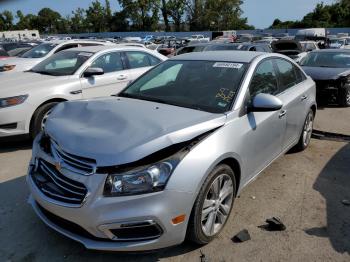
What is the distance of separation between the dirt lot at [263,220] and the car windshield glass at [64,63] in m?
1.97

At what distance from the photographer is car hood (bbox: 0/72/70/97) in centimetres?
568

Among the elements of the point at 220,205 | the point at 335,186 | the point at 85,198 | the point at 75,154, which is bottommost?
the point at 335,186

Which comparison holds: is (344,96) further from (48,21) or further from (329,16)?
(48,21)

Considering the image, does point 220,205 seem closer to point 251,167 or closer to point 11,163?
point 251,167

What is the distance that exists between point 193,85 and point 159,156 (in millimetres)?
1387

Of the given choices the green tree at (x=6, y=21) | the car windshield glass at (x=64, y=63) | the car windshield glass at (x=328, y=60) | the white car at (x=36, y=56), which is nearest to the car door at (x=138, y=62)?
the car windshield glass at (x=64, y=63)

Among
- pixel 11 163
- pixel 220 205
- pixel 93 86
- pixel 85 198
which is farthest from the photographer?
pixel 93 86

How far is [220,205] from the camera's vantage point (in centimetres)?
331

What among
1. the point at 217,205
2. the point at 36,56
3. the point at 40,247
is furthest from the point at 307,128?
the point at 36,56

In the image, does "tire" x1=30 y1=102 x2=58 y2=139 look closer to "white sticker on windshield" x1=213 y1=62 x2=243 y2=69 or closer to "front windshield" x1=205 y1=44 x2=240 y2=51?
"white sticker on windshield" x1=213 y1=62 x2=243 y2=69

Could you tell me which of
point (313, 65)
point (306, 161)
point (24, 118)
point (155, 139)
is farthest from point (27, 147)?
point (313, 65)

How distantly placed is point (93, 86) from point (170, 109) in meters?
3.41

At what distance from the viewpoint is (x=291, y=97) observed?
463 centimetres

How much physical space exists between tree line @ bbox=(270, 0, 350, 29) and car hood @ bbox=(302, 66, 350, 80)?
230 ft
